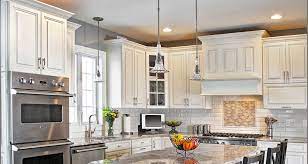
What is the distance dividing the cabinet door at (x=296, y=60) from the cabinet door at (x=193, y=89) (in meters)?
1.54

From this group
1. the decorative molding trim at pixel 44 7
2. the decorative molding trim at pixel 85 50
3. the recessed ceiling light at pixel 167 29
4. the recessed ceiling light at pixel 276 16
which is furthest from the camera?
the recessed ceiling light at pixel 167 29

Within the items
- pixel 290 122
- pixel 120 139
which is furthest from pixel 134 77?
pixel 290 122

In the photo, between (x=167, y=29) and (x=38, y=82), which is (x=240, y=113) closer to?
(x=167, y=29)

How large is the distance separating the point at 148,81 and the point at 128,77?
58 centimetres

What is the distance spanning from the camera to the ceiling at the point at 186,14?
4.76 m

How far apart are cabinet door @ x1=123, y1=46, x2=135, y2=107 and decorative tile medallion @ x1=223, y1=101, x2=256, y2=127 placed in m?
1.70

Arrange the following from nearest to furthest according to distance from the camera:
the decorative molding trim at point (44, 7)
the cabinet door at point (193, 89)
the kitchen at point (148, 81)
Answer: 1. the kitchen at point (148, 81)
2. the decorative molding trim at point (44, 7)
3. the cabinet door at point (193, 89)

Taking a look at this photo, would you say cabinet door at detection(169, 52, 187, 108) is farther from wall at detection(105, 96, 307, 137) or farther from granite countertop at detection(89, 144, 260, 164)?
A: granite countertop at detection(89, 144, 260, 164)

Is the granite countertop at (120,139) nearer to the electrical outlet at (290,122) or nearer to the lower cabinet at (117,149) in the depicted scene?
the lower cabinet at (117,149)

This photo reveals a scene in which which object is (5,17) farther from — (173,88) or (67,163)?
(173,88)

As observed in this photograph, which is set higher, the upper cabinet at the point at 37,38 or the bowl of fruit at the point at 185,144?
the upper cabinet at the point at 37,38

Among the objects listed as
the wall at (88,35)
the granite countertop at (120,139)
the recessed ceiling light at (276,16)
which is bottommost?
the granite countertop at (120,139)

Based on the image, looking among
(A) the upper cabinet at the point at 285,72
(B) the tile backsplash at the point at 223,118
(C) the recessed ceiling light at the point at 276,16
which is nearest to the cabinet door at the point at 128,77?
(B) the tile backsplash at the point at 223,118

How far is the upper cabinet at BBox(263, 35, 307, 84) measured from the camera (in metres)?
5.80
